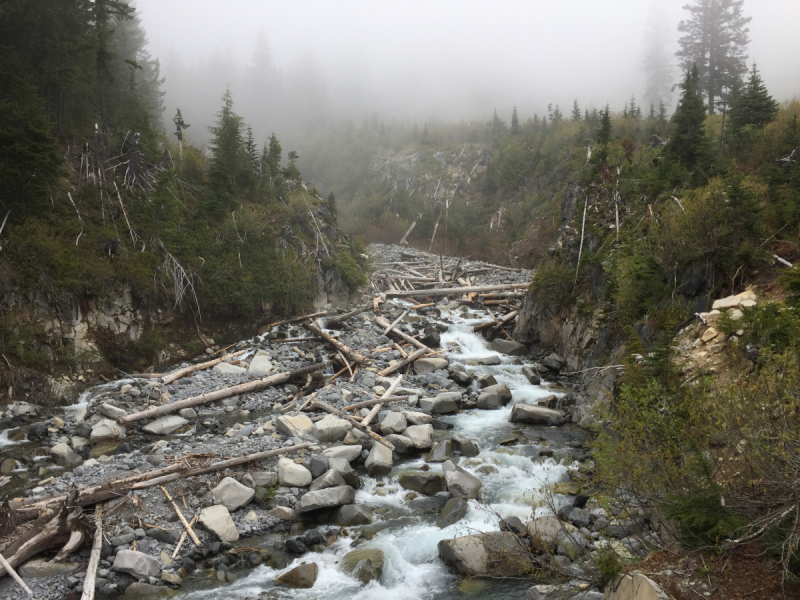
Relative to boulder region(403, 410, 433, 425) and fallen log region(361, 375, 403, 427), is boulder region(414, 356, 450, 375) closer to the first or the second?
fallen log region(361, 375, 403, 427)

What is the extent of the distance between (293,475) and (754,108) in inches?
888

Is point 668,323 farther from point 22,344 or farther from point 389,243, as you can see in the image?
point 389,243

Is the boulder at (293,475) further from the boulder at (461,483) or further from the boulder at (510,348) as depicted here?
the boulder at (510,348)

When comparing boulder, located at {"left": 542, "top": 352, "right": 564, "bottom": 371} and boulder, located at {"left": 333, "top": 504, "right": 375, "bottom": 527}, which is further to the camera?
boulder, located at {"left": 542, "top": 352, "right": 564, "bottom": 371}

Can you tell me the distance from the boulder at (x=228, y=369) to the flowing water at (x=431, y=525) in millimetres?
7308

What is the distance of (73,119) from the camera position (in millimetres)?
19672

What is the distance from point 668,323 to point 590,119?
43.5m

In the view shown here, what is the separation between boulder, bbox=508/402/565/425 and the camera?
41.6 feet

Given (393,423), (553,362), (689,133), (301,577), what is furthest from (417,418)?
(689,133)

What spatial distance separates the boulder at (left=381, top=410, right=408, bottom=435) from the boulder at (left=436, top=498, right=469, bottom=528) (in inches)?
141

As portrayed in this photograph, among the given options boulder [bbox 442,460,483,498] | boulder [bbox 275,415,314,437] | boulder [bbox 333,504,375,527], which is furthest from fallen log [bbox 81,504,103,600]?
boulder [bbox 442,460,483,498]

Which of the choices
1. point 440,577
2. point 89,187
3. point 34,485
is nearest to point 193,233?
point 89,187

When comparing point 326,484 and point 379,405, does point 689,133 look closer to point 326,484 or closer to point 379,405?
point 379,405

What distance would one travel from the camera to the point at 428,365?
1716cm
